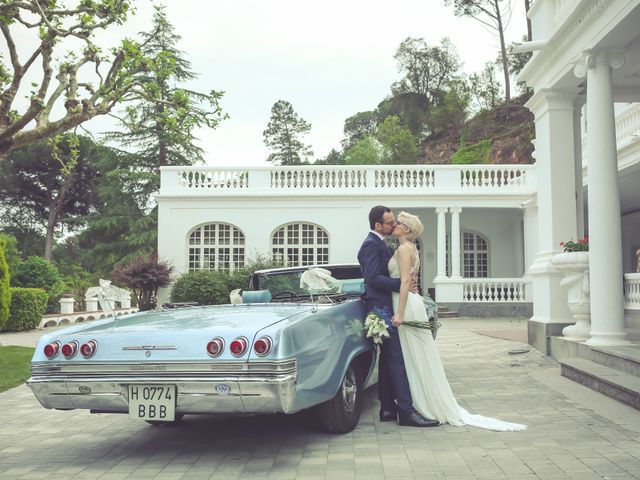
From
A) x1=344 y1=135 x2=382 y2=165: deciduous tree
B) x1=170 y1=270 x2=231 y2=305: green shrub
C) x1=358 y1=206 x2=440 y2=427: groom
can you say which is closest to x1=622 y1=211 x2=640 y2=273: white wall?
x1=170 y1=270 x2=231 y2=305: green shrub

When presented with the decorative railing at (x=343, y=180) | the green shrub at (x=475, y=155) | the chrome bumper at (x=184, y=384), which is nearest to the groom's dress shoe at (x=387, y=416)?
the chrome bumper at (x=184, y=384)

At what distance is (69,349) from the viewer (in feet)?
15.1

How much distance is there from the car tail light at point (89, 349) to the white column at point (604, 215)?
5.88 m

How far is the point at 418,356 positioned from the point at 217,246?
2015cm

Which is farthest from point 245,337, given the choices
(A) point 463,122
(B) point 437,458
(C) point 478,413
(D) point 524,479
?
(A) point 463,122

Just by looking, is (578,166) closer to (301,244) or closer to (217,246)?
(301,244)

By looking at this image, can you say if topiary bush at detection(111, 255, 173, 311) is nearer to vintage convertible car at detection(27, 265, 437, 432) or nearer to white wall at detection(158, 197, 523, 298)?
white wall at detection(158, 197, 523, 298)

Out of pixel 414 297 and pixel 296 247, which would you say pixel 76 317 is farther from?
pixel 414 297

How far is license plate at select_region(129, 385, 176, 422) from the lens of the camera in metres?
4.33

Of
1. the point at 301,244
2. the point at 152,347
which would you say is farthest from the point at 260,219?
the point at 152,347

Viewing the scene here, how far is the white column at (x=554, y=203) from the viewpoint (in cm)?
953

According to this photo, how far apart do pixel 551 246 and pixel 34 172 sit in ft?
154

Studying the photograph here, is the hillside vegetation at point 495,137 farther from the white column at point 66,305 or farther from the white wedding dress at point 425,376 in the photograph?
the white wedding dress at point 425,376

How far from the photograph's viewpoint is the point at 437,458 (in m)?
4.52
